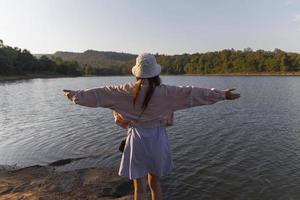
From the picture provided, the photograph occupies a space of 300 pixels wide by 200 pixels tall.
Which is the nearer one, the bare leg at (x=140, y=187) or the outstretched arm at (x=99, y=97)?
the outstretched arm at (x=99, y=97)

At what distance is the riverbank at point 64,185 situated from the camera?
8.31 m

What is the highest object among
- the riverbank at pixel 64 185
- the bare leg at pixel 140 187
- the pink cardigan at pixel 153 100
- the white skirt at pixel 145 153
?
the pink cardigan at pixel 153 100

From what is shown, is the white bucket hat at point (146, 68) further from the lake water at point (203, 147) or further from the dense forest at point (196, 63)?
the dense forest at point (196, 63)

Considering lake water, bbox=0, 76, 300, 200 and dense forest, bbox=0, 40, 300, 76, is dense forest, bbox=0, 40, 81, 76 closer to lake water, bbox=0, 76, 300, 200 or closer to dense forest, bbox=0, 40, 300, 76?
dense forest, bbox=0, 40, 300, 76

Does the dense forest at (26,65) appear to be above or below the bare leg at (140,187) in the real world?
above

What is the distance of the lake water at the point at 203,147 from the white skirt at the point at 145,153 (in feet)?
16.2

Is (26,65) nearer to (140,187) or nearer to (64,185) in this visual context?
(64,185)

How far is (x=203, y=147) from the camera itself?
1524 cm

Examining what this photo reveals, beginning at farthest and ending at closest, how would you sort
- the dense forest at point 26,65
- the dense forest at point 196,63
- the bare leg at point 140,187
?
1. the dense forest at point 196,63
2. the dense forest at point 26,65
3. the bare leg at point 140,187

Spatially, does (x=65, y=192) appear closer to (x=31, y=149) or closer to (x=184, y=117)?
(x=31, y=149)

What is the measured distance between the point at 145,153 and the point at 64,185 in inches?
216

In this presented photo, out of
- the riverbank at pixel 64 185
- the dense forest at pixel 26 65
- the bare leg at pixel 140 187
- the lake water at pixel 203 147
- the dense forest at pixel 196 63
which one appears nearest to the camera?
the bare leg at pixel 140 187

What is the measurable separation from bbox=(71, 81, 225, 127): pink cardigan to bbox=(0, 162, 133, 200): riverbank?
395 cm

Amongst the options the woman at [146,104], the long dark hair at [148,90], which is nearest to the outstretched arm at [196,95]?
the woman at [146,104]
